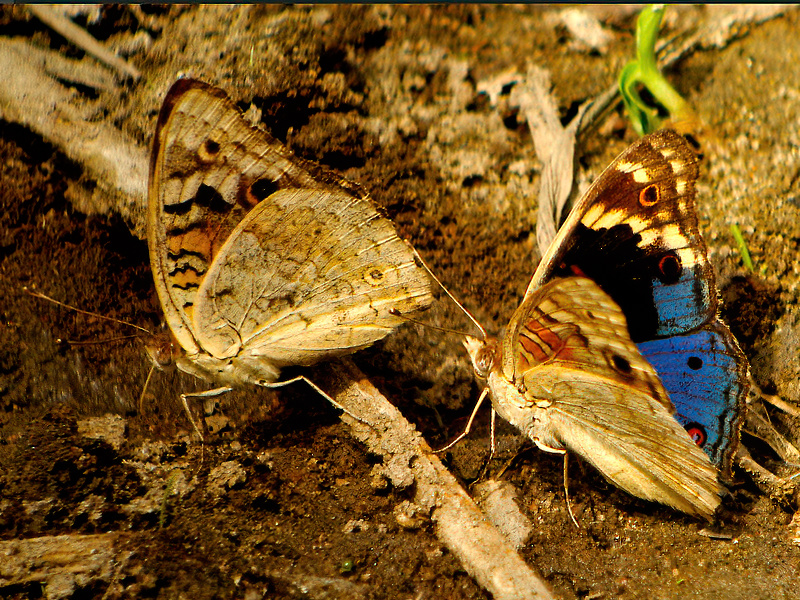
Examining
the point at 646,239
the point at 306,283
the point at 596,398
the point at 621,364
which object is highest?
the point at 306,283

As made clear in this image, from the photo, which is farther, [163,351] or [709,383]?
[709,383]

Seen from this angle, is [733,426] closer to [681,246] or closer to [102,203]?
[681,246]

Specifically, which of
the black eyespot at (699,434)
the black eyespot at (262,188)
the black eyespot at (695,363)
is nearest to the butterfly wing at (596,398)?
the black eyespot at (699,434)

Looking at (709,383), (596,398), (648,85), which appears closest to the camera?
(596,398)

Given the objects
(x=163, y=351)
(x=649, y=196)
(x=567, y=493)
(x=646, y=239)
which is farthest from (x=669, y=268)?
(x=163, y=351)

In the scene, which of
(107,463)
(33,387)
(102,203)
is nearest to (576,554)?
(107,463)

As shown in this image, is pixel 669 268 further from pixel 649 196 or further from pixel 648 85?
pixel 648 85

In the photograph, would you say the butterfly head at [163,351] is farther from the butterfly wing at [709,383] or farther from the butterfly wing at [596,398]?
the butterfly wing at [709,383]
